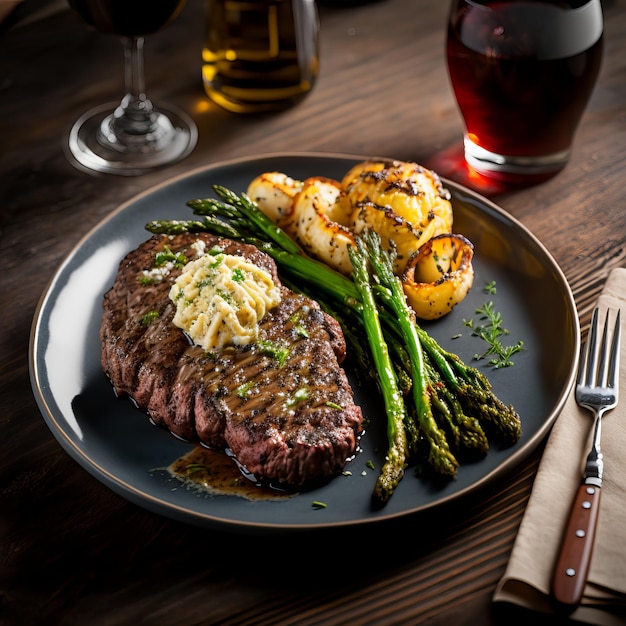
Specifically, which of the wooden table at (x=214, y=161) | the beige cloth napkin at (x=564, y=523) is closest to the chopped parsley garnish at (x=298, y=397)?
the wooden table at (x=214, y=161)

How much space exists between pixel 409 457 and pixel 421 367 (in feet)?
0.91

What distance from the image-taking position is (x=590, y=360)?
223 centimetres

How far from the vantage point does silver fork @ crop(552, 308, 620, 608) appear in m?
1.69

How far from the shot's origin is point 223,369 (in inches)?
81.9

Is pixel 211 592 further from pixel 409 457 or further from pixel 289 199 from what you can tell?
pixel 289 199

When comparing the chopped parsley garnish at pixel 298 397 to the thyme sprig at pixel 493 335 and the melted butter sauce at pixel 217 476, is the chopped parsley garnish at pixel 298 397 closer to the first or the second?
the melted butter sauce at pixel 217 476

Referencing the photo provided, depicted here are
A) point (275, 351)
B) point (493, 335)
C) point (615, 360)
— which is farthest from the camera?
point (493, 335)

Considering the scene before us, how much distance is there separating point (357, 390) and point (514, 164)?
49.4 inches

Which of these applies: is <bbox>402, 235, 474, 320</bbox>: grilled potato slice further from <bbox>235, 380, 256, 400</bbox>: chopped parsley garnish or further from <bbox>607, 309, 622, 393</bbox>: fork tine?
<bbox>235, 380, 256, 400</bbox>: chopped parsley garnish

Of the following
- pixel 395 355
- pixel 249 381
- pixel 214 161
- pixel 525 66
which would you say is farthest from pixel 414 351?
pixel 214 161

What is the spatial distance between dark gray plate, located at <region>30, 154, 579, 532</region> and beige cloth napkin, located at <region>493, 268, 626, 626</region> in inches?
3.0

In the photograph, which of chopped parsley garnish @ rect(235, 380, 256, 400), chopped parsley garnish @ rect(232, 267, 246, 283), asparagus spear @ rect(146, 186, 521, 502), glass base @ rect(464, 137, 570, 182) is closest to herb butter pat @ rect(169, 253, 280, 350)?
chopped parsley garnish @ rect(232, 267, 246, 283)

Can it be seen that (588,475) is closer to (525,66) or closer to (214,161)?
(525,66)

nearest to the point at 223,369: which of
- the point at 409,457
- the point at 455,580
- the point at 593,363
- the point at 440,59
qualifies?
the point at 409,457
